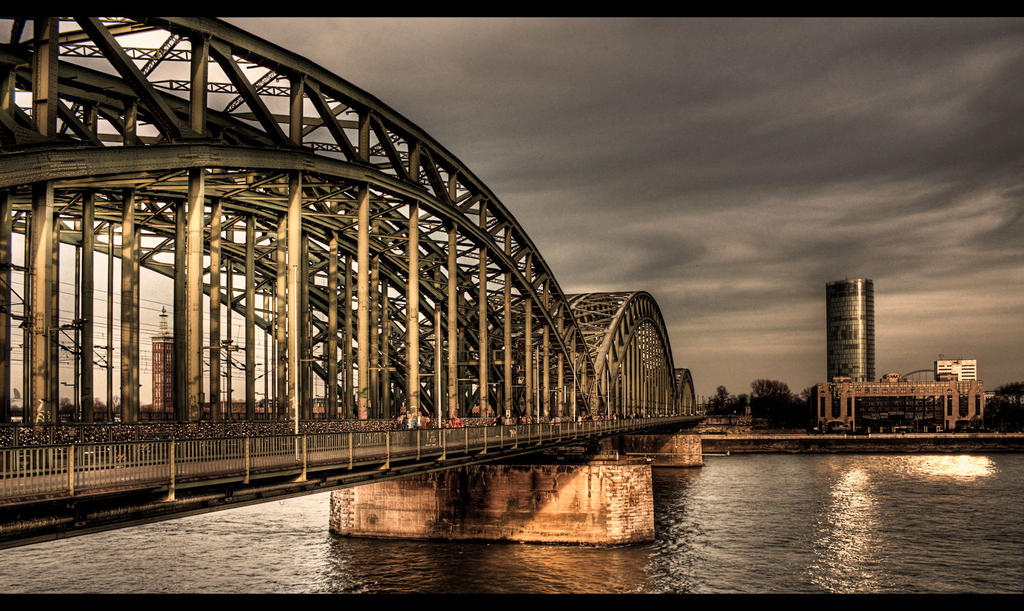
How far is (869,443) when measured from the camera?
145m

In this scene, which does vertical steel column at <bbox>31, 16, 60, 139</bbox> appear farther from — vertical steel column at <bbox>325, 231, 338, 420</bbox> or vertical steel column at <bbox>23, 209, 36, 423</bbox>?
vertical steel column at <bbox>325, 231, 338, 420</bbox>

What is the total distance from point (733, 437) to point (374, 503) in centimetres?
11368

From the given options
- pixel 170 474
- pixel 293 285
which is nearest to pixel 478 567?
pixel 293 285

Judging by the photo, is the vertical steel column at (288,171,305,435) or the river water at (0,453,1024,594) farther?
the river water at (0,453,1024,594)

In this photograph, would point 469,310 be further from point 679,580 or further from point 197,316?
point 197,316

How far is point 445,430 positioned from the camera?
32938 millimetres

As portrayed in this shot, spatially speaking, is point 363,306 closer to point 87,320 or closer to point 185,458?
point 87,320

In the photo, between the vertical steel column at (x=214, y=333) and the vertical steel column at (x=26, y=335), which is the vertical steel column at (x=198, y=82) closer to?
the vertical steel column at (x=214, y=333)

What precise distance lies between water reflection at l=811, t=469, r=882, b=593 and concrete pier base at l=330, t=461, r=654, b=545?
8.78m

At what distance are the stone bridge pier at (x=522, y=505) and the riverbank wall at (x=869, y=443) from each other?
343ft

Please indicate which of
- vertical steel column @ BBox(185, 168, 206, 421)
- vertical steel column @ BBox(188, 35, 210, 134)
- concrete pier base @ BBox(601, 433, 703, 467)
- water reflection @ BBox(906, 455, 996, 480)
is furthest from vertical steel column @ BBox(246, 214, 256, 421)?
water reflection @ BBox(906, 455, 996, 480)

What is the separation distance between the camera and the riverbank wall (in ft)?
465

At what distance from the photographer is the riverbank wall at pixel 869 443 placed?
14162cm
